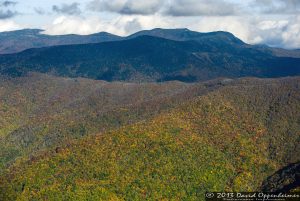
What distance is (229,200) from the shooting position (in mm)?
173625

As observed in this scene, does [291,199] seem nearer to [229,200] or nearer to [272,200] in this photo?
[272,200]

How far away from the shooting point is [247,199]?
18838 cm

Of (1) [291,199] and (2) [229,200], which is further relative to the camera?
(2) [229,200]

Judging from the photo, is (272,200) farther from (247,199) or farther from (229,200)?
→ (247,199)

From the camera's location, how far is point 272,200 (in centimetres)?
Answer: 14675

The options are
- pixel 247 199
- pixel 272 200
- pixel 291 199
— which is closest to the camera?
pixel 291 199

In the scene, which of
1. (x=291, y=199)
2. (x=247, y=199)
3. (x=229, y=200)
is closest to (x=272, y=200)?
(x=291, y=199)

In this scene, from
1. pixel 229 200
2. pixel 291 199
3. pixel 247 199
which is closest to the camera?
pixel 291 199

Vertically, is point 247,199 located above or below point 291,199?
below

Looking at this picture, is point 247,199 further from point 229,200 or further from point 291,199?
point 291,199

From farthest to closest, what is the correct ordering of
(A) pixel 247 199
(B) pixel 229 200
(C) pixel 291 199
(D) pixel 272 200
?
(A) pixel 247 199, (B) pixel 229 200, (D) pixel 272 200, (C) pixel 291 199

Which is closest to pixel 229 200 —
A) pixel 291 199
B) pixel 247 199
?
pixel 247 199

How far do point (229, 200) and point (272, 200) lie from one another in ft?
94.5

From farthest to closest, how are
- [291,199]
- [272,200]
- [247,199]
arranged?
[247,199] < [272,200] < [291,199]
